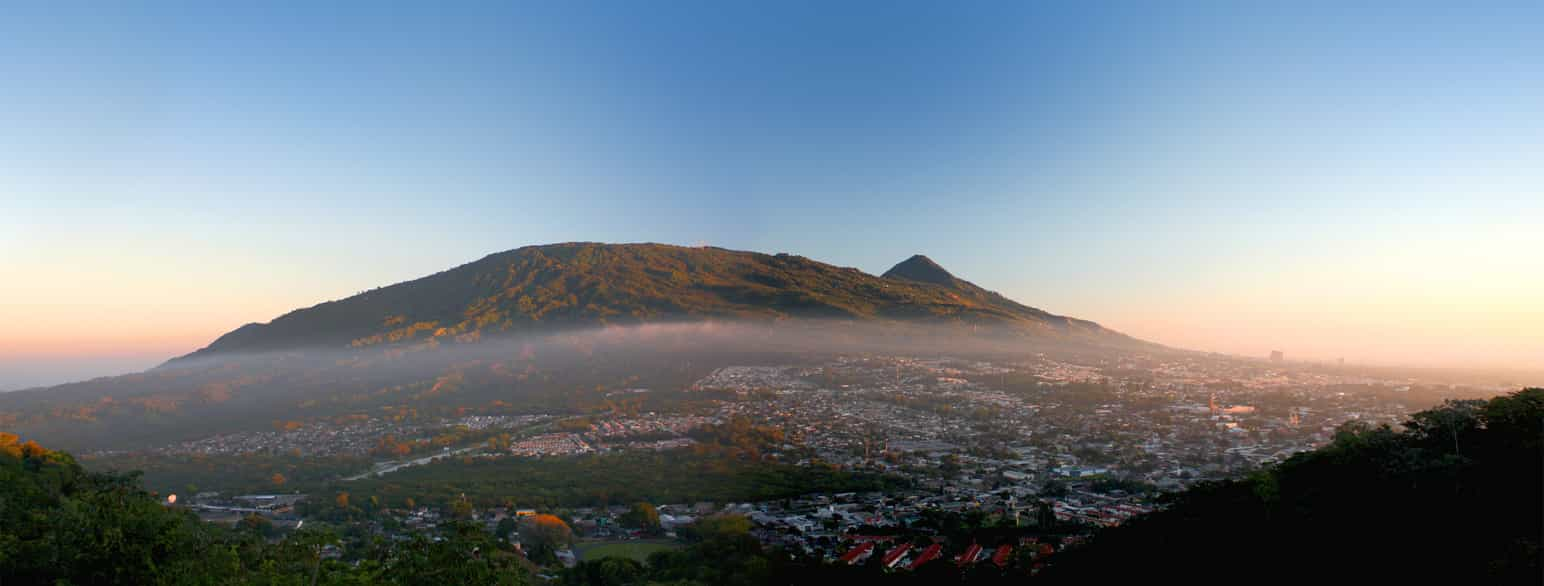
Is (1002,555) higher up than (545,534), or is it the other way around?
(1002,555)

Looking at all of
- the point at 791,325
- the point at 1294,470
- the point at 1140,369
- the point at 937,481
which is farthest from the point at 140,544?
the point at 791,325

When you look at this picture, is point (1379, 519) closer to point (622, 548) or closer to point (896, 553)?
point (896, 553)

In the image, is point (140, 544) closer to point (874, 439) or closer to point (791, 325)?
point (874, 439)

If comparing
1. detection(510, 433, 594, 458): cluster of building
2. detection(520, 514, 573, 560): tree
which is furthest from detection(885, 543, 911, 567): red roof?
detection(510, 433, 594, 458): cluster of building

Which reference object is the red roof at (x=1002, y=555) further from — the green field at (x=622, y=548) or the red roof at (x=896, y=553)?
the green field at (x=622, y=548)

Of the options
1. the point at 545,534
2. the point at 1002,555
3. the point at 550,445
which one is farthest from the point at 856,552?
the point at 550,445

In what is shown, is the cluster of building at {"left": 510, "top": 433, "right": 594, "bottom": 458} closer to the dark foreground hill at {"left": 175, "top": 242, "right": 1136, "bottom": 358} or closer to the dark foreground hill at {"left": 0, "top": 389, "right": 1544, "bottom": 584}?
the dark foreground hill at {"left": 0, "top": 389, "right": 1544, "bottom": 584}
